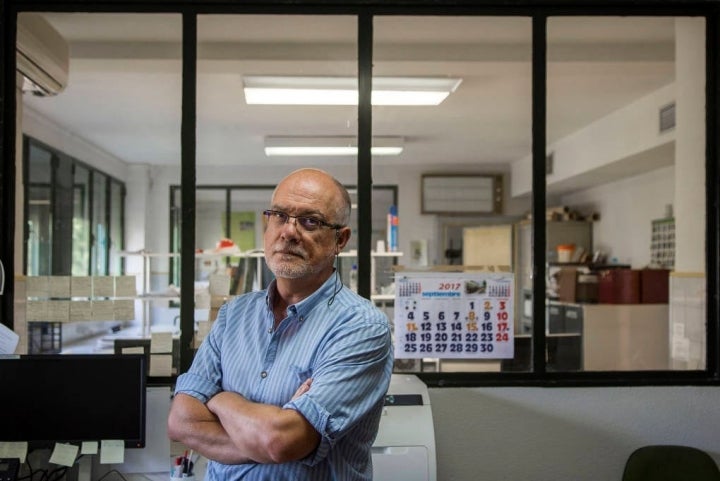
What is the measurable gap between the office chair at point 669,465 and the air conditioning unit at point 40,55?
3.15m

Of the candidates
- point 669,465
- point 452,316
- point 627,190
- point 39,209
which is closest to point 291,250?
point 452,316

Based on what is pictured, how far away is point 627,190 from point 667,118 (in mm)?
2084

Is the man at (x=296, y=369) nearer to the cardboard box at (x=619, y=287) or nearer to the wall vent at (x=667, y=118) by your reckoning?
the wall vent at (x=667, y=118)

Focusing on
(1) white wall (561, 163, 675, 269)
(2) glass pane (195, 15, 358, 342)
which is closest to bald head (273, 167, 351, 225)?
(2) glass pane (195, 15, 358, 342)

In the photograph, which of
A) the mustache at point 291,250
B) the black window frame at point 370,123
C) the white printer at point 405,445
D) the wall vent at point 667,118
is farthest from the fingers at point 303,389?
the wall vent at point 667,118

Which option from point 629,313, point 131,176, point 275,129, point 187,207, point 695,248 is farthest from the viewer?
point 131,176

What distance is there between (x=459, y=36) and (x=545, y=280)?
1756 mm

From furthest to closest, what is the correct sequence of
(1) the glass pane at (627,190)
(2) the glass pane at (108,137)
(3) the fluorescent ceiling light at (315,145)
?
(3) the fluorescent ceiling light at (315,145) < (2) the glass pane at (108,137) < (1) the glass pane at (627,190)

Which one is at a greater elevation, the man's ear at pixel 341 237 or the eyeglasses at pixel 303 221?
the eyeglasses at pixel 303 221

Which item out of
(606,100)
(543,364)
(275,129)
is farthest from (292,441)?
(275,129)

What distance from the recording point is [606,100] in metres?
5.07

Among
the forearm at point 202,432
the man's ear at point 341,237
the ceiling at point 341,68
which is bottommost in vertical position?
the forearm at point 202,432

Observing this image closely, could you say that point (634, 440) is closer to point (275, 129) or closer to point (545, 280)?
point (545, 280)

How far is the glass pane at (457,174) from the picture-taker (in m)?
2.72
